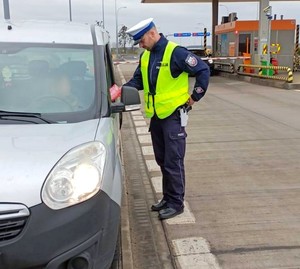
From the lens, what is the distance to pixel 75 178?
2605 mm

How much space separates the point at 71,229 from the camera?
8.11 feet

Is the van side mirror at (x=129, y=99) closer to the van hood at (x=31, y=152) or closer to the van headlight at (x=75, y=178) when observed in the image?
the van hood at (x=31, y=152)

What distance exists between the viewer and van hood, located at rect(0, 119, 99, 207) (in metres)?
2.41

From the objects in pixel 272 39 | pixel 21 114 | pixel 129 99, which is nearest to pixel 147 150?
pixel 129 99

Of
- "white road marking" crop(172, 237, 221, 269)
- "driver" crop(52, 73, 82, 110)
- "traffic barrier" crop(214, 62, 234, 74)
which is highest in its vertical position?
"driver" crop(52, 73, 82, 110)

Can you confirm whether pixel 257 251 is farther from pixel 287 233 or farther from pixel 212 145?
pixel 212 145

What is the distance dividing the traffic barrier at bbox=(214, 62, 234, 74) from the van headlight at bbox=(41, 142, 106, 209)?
23754 millimetres

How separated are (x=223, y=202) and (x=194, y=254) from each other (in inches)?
52.5

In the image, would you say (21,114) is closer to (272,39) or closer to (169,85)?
(169,85)

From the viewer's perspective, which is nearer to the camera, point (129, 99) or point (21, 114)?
point (21, 114)

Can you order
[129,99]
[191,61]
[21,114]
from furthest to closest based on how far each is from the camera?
1. [191,61]
2. [129,99]
3. [21,114]

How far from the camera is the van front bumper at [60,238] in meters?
2.37

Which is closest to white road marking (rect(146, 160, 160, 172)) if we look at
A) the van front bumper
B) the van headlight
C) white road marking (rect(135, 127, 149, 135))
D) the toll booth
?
white road marking (rect(135, 127, 149, 135))

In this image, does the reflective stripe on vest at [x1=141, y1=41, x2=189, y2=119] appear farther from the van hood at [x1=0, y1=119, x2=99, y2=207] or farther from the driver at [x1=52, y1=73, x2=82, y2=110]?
the van hood at [x1=0, y1=119, x2=99, y2=207]
